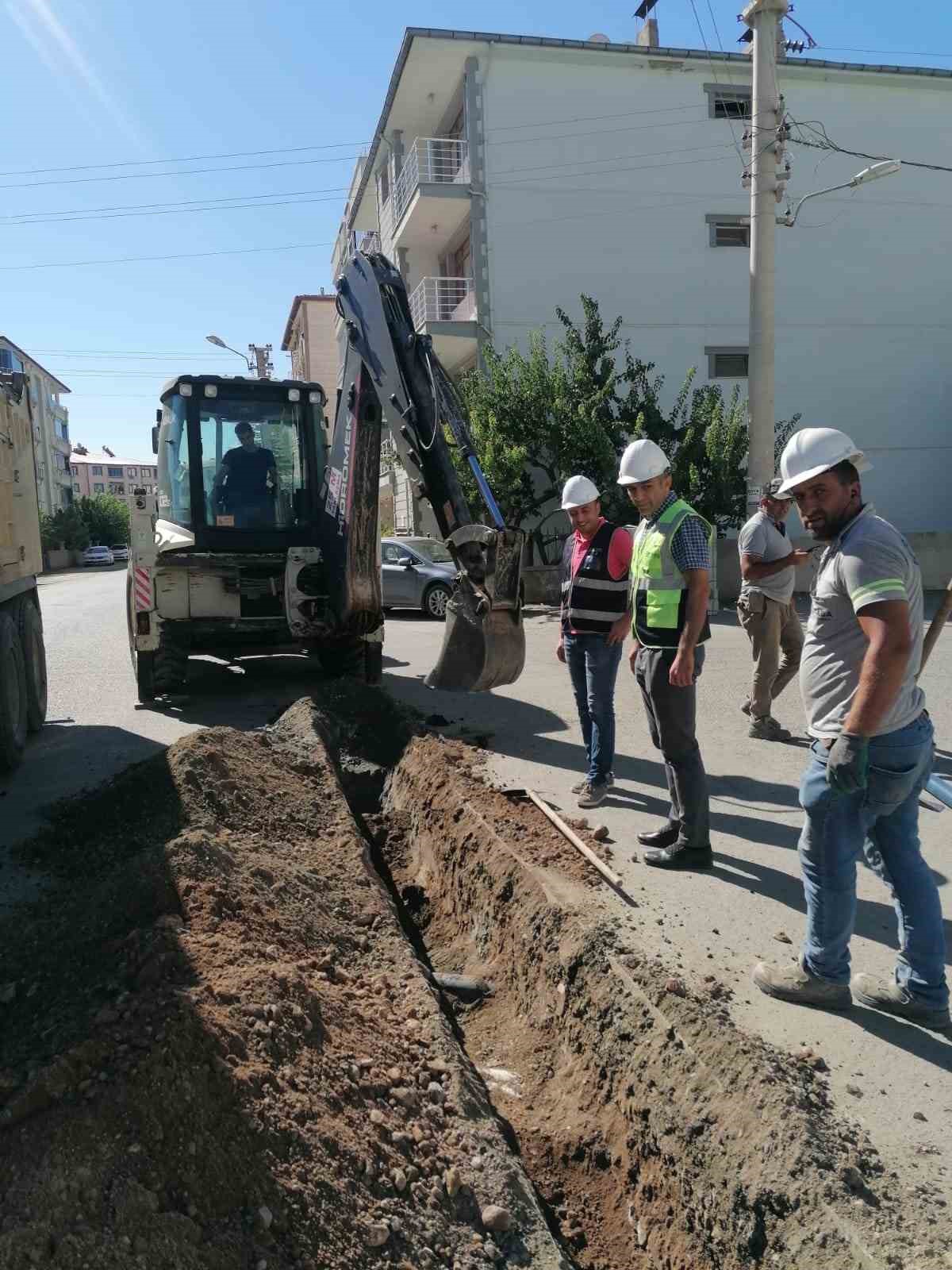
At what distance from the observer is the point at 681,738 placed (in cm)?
471

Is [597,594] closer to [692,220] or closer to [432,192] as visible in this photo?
[432,192]

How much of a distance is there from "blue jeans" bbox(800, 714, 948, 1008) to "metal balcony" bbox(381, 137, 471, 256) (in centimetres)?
2074

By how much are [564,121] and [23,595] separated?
18.0 metres

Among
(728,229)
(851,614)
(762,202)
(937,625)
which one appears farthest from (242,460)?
(728,229)

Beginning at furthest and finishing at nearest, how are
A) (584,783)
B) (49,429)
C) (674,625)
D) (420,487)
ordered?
1. (49,429)
2. (420,487)
3. (584,783)
4. (674,625)

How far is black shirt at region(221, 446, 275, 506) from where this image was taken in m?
9.48

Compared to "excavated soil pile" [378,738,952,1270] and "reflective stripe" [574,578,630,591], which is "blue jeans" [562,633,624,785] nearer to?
"reflective stripe" [574,578,630,591]

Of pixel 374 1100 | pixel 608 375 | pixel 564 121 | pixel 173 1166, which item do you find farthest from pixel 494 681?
pixel 564 121

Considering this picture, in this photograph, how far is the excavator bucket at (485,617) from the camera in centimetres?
645

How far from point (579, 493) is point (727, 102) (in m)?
20.7

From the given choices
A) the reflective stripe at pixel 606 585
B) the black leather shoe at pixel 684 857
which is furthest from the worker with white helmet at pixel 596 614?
the black leather shoe at pixel 684 857

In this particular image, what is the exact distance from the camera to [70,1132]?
2.28 metres

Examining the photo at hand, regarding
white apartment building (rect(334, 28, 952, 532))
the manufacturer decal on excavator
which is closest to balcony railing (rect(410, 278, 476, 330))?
white apartment building (rect(334, 28, 952, 532))

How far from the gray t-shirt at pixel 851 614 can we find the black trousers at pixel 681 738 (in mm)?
1308
